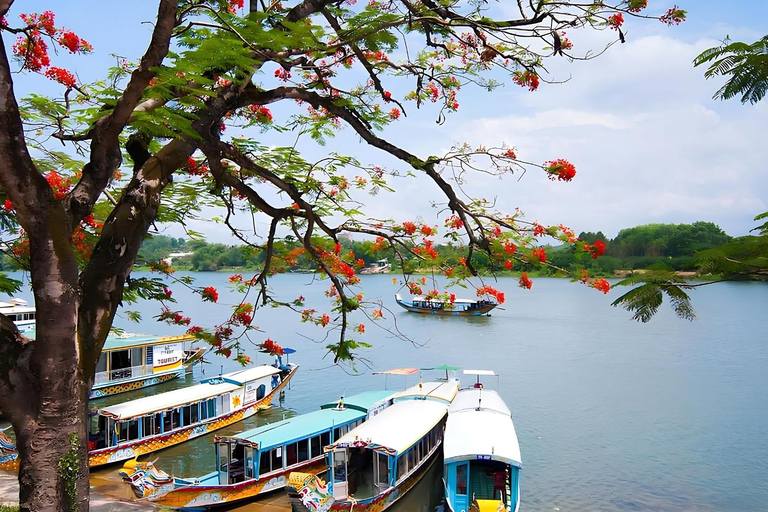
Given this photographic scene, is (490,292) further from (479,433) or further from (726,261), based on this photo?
(479,433)

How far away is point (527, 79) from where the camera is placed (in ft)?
21.4

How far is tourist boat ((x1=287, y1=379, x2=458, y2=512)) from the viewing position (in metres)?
9.86

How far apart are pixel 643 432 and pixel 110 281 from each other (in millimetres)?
16780

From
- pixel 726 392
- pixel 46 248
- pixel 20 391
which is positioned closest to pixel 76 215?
pixel 46 248

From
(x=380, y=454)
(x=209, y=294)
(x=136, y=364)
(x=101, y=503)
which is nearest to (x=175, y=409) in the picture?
(x=380, y=454)

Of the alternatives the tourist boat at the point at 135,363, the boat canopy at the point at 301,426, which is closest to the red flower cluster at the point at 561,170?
the boat canopy at the point at 301,426

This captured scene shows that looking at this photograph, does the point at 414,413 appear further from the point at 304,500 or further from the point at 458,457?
the point at 304,500

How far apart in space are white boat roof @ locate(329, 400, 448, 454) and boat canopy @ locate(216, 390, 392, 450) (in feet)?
2.95

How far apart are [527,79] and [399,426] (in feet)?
25.7

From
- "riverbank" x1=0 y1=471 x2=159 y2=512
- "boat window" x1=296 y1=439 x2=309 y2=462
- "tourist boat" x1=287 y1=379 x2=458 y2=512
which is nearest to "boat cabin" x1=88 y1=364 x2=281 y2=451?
"riverbank" x1=0 y1=471 x2=159 y2=512

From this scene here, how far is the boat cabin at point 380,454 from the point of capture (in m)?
10.8

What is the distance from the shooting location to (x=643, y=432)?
17375mm

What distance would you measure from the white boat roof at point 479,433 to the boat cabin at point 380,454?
70 cm

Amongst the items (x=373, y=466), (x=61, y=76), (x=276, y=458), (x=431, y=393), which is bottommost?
(x=276, y=458)
